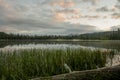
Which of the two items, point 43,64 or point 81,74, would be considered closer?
point 81,74

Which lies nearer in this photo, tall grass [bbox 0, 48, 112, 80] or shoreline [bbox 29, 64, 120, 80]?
shoreline [bbox 29, 64, 120, 80]

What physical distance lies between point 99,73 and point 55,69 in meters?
5.66

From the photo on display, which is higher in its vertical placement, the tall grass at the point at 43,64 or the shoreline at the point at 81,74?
the shoreline at the point at 81,74

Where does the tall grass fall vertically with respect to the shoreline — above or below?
below

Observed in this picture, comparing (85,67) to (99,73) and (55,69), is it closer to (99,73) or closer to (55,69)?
(55,69)

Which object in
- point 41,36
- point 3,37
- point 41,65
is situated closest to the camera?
point 41,65

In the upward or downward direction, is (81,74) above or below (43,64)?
above

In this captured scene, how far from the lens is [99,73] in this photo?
210 inches

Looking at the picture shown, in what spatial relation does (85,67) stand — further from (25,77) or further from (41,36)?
(41,36)

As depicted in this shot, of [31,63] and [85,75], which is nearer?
[85,75]

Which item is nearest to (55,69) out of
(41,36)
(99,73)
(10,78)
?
(10,78)

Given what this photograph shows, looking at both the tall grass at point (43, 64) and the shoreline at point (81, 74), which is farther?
the tall grass at point (43, 64)

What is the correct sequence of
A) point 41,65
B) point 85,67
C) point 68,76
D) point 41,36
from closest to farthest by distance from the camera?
point 68,76
point 41,65
point 85,67
point 41,36

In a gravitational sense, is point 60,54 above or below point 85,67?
above
